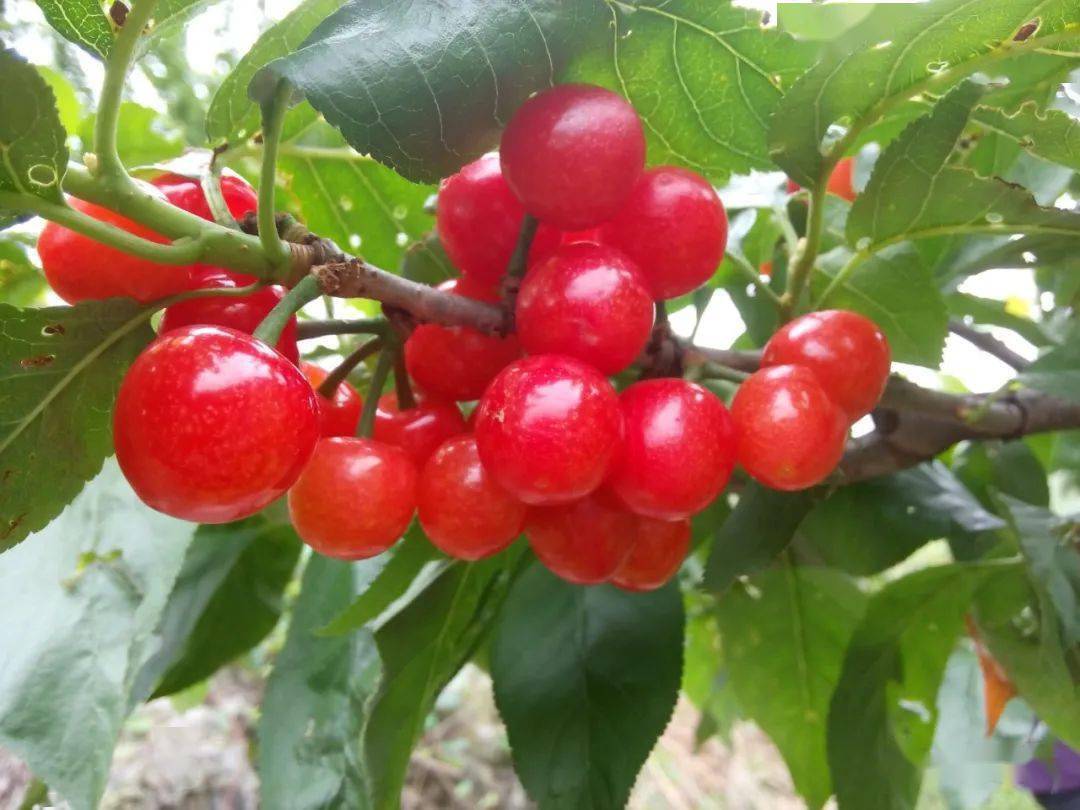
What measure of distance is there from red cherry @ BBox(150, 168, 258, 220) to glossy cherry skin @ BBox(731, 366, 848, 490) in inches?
13.1

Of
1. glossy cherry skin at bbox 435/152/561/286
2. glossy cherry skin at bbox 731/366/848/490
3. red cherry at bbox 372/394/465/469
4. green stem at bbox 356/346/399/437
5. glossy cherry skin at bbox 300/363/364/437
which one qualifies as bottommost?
glossy cherry skin at bbox 731/366/848/490

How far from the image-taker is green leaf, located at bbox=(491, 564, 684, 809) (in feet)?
2.46

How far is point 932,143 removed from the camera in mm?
600

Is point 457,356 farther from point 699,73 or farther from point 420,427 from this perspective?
point 699,73

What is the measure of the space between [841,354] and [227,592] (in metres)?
0.78

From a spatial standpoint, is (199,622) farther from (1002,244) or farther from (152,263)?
(1002,244)

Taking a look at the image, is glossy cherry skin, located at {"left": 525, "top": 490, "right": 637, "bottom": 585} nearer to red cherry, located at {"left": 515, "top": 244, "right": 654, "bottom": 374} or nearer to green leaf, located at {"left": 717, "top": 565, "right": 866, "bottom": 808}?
red cherry, located at {"left": 515, "top": 244, "right": 654, "bottom": 374}

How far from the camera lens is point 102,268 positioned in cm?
50

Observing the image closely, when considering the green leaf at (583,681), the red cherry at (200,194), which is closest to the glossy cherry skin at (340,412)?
the red cherry at (200,194)

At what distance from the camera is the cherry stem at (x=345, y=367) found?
600mm

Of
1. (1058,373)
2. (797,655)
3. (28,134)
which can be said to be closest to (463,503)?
(28,134)

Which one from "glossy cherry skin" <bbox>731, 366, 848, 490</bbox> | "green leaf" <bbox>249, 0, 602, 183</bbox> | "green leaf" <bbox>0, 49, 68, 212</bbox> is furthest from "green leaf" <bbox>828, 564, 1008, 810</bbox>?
"green leaf" <bbox>0, 49, 68, 212</bbox>

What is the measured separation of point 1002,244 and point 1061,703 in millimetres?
417

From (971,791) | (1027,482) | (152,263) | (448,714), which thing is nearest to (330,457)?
(152,263)
